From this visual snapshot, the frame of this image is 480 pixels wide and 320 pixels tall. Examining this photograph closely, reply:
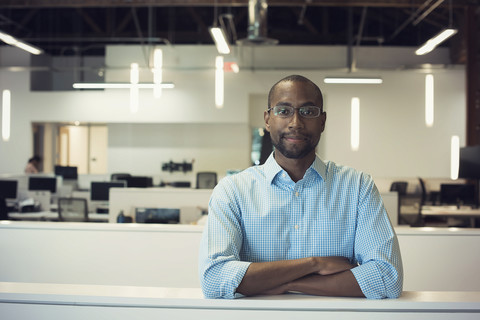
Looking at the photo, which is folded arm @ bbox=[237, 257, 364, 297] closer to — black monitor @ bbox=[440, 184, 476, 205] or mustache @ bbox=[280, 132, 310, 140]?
mustache @ bbox=[280, 132, 310, 140]

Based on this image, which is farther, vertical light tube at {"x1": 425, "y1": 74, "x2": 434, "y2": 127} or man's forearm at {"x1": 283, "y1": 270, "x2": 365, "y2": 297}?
vertical light tube at {"x1": 425, "y1": 74, "x2": 434, "y2": 127}

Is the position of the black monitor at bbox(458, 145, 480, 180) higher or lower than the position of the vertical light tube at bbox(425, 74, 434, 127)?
lower

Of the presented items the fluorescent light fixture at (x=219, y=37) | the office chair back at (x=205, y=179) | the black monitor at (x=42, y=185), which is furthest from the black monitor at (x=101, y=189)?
the office chair back at (x=205, y=179)

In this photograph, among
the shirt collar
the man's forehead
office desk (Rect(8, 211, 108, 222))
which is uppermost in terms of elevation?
the man's forehead

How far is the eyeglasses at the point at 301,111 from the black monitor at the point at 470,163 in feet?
22.8

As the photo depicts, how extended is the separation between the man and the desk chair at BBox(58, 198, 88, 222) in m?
5.81

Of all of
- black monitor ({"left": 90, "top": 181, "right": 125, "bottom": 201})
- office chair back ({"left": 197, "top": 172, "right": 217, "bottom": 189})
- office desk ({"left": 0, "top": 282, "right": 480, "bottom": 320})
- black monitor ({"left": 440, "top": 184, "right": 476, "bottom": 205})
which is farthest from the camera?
office chair back ({"left": 197, "top": 172, "right": 217, "bottom": 189})

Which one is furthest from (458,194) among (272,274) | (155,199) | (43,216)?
(272,274)

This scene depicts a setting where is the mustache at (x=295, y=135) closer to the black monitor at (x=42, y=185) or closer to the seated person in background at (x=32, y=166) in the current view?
the black monitor at (x=42, y=185)

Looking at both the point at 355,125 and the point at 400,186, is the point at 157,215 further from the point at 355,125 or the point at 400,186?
the point at 355,125

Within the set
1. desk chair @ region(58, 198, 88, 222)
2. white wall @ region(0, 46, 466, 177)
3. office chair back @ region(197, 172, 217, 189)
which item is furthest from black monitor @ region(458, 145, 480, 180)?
desk chair @ region(58, 198, 88, 222)

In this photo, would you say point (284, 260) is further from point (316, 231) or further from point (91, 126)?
point (91, 126)

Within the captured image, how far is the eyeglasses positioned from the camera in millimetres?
1789

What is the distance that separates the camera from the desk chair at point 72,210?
7184mm
